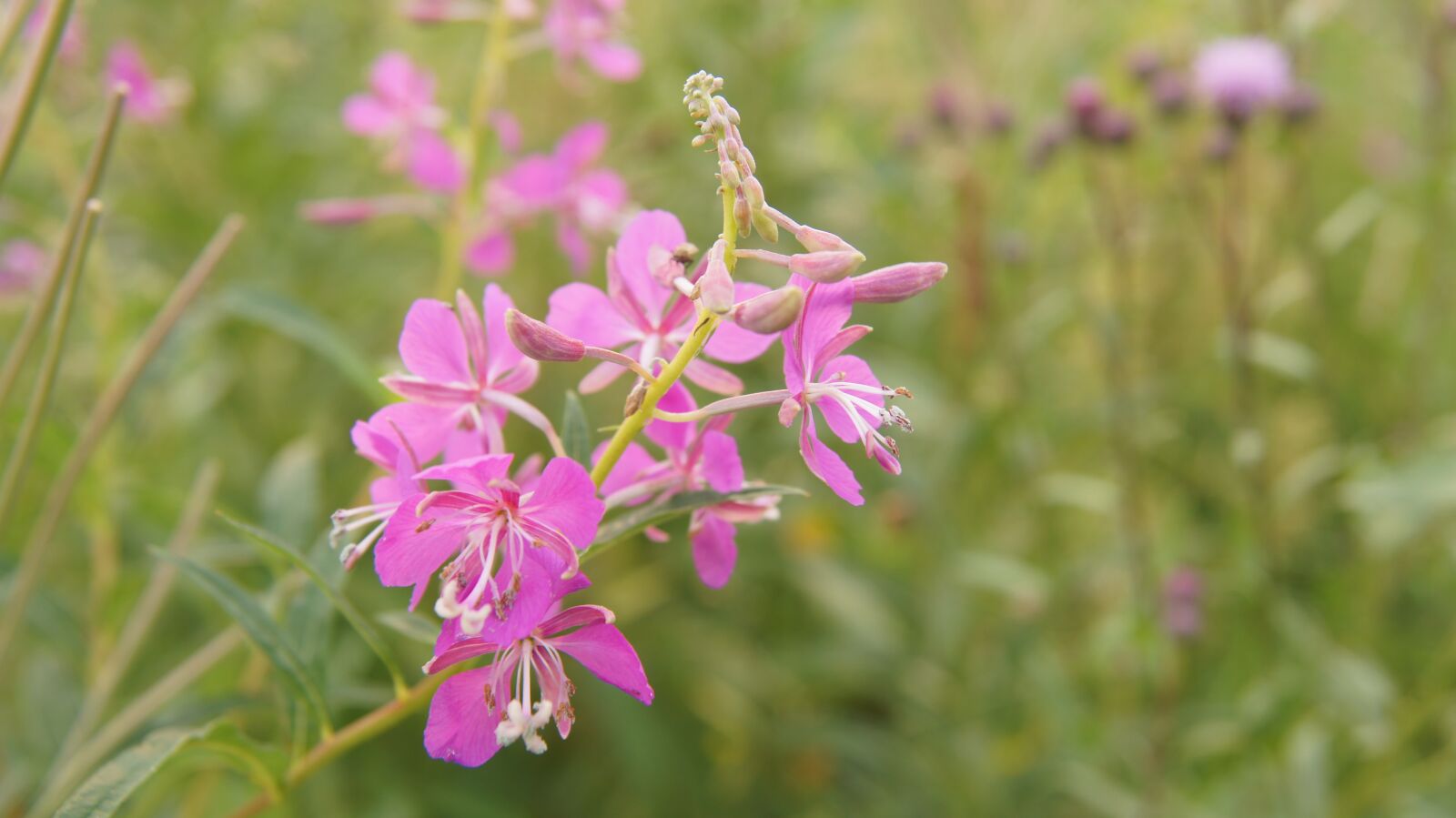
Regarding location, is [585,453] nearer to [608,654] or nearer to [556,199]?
[608,654]

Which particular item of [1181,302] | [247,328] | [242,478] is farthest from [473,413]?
[1181,302]

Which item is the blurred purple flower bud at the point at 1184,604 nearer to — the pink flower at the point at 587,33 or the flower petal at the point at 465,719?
the pink flower at the point at 587,33

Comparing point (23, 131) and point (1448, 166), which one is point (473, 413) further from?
point (1448, 166)

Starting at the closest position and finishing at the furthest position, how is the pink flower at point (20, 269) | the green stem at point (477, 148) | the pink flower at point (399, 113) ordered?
the green stem at point (477, 148), the pink flower at point (399, 113), the pink flower at point (20, 269)

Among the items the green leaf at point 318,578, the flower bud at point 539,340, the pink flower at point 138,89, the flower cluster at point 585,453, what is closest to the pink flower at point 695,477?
the flower cluster at point 585,453

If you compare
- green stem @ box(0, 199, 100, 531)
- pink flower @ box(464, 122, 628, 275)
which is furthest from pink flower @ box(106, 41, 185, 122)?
green stem @ box(0, 199, 100, 531)

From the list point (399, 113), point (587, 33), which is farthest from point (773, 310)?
point (399, 113)

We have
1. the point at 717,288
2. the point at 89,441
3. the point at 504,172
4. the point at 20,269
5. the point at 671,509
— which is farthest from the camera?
the point at 20,269
